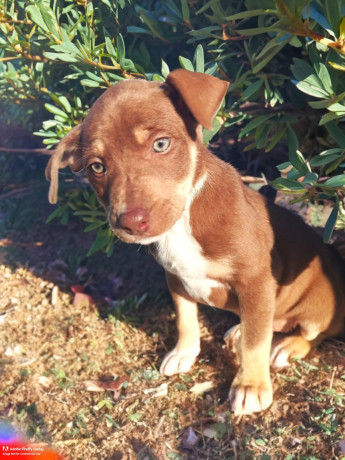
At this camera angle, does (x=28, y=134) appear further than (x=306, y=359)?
Yes

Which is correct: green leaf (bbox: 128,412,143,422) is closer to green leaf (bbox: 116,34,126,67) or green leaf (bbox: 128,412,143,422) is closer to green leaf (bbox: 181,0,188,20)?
green leaf (bbox: 116,34,126,67)

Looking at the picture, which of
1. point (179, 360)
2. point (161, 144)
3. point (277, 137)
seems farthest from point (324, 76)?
point (179, 360)

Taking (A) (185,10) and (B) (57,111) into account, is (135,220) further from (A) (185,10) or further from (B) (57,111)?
(B) (57,111)

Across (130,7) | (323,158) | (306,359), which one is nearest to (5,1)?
(130,7)

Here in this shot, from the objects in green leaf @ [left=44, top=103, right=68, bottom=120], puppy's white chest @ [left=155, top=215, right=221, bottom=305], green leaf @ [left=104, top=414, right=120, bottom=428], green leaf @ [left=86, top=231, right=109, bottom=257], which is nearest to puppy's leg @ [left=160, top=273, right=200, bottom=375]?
puppy's white chest @ [left=155, top=215, right=221, bottom=305]

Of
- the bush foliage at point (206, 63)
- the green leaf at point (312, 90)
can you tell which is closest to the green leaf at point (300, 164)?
the bush foliage at point (206, 63)

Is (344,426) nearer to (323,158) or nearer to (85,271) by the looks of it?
(323,158)
